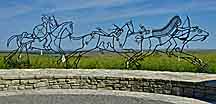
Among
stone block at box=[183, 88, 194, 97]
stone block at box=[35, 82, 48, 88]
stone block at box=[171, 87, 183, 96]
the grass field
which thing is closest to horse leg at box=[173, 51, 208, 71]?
the grass field

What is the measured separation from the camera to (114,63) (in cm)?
1533

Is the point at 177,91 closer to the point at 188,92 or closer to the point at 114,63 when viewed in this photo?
the point at 188,92

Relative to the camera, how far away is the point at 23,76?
36.5ft

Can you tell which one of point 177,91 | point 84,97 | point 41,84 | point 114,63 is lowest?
point 84,97

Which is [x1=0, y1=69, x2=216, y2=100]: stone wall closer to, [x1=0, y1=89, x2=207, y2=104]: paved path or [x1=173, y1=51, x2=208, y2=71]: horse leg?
[x1=0, y1=89, x2=207, y2=104]: paved path

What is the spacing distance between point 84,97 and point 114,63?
548 centimetres

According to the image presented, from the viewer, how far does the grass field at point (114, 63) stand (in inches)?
552

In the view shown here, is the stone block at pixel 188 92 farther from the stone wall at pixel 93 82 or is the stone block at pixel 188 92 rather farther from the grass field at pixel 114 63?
the grass field at pixel 114 63

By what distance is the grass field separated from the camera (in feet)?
46.0

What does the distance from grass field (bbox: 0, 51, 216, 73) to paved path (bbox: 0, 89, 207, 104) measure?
12.7ft

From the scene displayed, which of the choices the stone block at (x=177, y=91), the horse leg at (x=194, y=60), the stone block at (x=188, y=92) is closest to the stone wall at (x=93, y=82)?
the stone block at (x=177, y=91)

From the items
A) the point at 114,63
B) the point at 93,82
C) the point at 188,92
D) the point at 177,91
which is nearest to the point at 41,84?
the point at 93,82

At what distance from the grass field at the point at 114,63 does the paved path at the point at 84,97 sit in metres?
3.86

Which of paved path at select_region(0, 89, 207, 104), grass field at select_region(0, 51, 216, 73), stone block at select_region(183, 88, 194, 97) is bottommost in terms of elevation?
paved path at select_region(0, 89, 207, 104)
